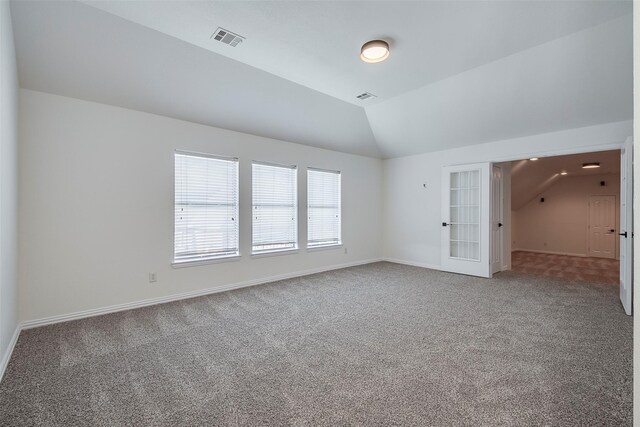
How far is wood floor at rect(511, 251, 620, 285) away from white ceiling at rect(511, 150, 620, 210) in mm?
1886

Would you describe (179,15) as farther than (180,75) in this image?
No

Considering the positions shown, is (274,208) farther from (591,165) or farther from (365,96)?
(591,165)

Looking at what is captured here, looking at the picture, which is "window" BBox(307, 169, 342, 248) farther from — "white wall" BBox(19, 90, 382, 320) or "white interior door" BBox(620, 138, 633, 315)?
"white interior door" BBox(620, 138, 633, 315)

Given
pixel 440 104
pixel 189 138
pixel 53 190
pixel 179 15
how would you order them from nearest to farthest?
pixel 179 15
pixel 53 190
pixel 189 138
pixel 440 104

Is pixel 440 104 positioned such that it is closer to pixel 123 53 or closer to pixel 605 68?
pixel 605 68

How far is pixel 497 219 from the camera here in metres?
6.00

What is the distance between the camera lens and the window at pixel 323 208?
5754mm

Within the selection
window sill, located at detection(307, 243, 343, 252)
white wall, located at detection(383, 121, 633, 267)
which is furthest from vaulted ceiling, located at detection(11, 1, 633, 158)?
window sill, located at detection(307, 243, 343, 252)

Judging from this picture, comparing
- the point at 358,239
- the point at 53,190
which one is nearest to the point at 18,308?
the point at 53,190

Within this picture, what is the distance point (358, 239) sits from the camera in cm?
659

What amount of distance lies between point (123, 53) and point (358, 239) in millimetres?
5204

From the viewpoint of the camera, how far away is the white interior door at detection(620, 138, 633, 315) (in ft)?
11.0

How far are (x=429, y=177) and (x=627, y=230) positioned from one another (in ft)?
10.5

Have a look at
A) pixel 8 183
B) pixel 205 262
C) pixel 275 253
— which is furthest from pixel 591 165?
pixel 8 183
